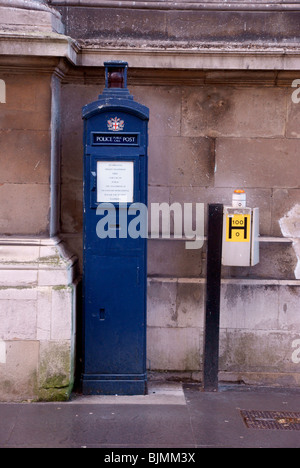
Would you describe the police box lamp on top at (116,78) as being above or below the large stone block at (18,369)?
above

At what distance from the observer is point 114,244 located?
226 inches

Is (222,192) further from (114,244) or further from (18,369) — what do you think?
(18,369)

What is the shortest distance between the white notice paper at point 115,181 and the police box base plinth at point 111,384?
1619 mm

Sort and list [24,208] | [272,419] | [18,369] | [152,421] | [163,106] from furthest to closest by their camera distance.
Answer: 1. [163,106]
2. [24,208]
3. [18,369]
4. [272,419]
5. [152,421]

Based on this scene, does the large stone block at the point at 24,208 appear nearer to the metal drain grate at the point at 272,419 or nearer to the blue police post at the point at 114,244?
the blue police post at the point at 114,244

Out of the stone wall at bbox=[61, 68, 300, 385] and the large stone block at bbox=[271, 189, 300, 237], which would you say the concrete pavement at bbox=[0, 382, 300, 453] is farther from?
the large stone block at bbox=[271, 189, 300, 237]

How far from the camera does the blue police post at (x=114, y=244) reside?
5.61 meters

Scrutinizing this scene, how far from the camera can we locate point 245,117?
6.38m

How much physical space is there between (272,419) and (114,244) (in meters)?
2.03

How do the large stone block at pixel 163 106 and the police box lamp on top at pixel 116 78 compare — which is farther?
the large stone block at pixel 163 106

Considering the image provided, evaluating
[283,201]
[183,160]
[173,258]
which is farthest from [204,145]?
[173,258]

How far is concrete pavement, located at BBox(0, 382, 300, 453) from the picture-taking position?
480cm

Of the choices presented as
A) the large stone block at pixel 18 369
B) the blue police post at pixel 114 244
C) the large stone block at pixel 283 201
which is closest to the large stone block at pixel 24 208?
the blue police post at pixel 114 244
